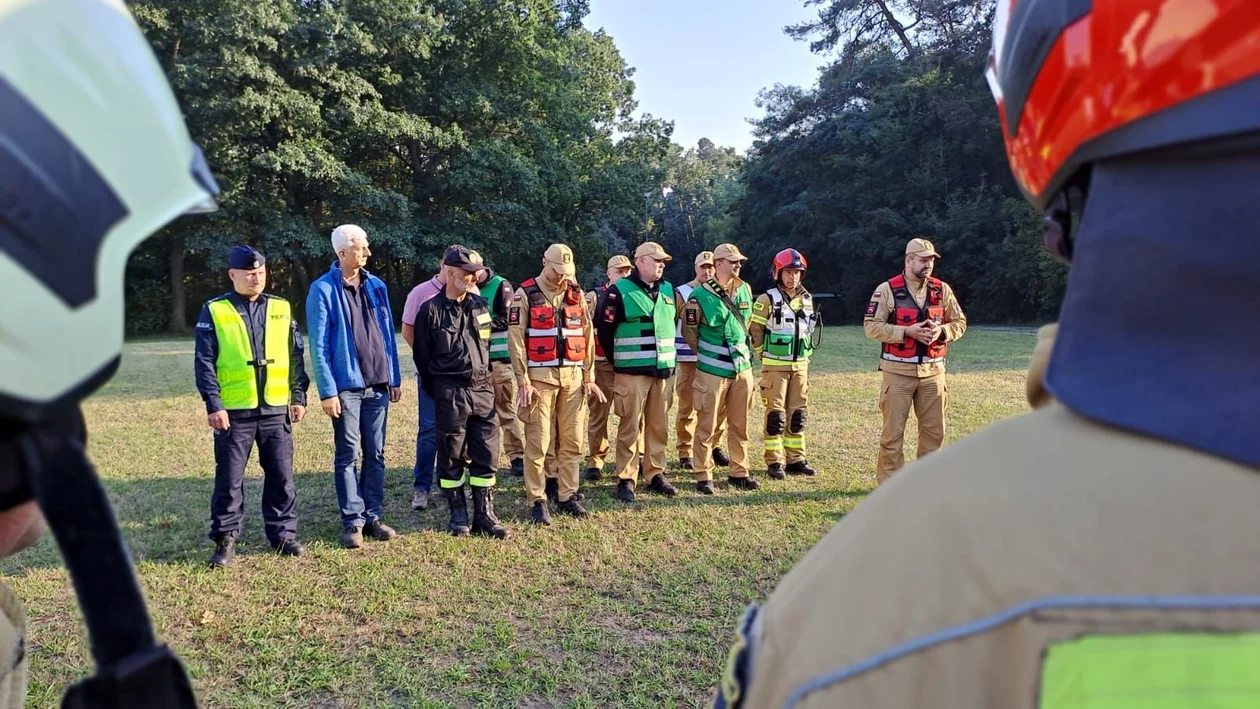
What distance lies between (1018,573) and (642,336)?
598cm

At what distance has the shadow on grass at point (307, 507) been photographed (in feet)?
17.1

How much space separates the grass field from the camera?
3493mm

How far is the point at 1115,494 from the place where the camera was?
62 centimetres

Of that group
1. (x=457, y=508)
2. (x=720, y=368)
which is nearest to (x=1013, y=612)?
(x=457, y=508)

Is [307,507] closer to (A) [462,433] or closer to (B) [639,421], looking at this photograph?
(A) [462,433]

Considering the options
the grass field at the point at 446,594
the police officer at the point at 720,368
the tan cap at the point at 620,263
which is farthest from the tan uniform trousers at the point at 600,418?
the tan cap at the point at 620,263

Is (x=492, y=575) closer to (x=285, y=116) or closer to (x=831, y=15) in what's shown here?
(x=285, y=116)

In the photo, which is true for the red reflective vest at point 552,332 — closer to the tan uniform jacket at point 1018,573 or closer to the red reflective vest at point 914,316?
the red reflective vest at point 914,316

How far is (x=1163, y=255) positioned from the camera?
0.66m

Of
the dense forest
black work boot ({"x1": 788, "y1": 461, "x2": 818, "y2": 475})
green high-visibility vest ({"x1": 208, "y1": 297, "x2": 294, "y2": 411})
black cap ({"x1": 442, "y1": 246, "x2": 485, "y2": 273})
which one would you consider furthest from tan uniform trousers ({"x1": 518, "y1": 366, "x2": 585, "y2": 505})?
the dense forest

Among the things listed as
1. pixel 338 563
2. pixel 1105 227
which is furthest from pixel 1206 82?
pixel 338 563

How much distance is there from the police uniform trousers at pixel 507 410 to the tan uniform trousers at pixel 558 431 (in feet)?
3.69

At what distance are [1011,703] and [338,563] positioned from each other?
4961 mm

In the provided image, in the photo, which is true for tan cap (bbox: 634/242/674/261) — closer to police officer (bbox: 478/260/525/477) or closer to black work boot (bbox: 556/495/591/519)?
police officer (bbox: 478/260/525/477)
